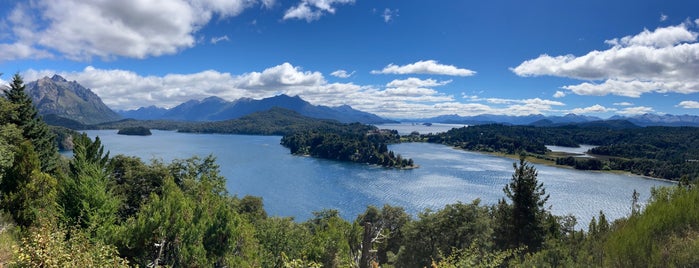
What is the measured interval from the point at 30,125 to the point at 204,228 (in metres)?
27.9

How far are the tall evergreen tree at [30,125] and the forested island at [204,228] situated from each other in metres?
0.12

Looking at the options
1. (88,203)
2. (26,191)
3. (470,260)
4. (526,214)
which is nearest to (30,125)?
(26,191)

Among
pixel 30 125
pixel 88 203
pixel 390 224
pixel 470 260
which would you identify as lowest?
pixel 390 224

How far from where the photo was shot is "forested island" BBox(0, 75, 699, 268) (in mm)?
9953

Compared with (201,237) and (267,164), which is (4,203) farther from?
(267,164)

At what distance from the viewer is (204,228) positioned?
17.5m

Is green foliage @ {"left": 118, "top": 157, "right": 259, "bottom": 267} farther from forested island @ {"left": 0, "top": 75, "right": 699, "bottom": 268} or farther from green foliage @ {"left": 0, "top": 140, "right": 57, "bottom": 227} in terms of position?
green foliage @ {"left": 0, "top": 140, "right": 57, "bottom": 227}

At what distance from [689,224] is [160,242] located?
19.4 m

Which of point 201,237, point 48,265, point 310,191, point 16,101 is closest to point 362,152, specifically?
point 310,191

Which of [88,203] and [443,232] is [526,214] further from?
[88,203]

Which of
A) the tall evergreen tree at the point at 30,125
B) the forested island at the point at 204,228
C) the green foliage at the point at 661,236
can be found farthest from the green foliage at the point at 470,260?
the tall evergreen tree at the point at 30,125

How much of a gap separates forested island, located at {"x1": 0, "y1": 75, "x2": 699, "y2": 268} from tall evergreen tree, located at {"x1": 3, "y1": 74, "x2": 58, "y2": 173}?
124mm

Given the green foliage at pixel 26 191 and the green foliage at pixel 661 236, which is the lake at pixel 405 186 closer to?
the green foliage at pixel 26 191

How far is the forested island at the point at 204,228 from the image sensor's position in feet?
32.7
